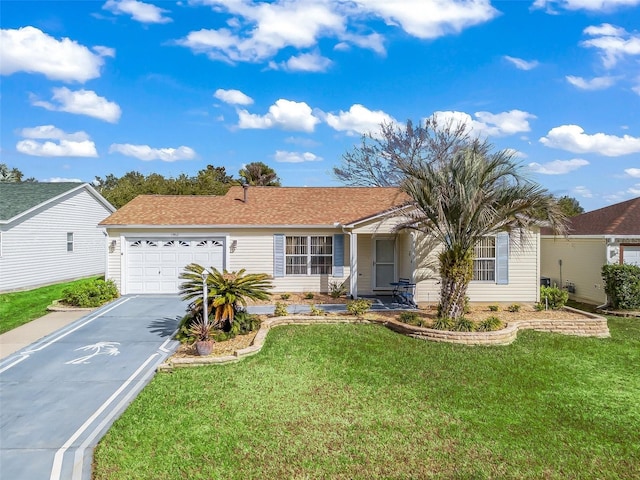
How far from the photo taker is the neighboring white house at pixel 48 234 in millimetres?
16406

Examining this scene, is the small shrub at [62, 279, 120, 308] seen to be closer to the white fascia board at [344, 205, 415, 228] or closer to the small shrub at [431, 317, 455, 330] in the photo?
the white fascia board at [344, 205, 415, 228]

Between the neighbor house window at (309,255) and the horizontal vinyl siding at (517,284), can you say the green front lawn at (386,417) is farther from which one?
the neighbor house window at (309,255)

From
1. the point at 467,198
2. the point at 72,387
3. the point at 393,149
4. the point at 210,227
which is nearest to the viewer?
the point at 72,387

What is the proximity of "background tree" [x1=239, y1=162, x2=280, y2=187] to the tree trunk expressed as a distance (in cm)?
3188

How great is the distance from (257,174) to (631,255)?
32.4 meters

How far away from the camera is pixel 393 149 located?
3400 cm

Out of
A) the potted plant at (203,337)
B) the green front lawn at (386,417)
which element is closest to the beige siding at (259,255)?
the potted plant at (203,337)

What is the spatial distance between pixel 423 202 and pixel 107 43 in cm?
1439

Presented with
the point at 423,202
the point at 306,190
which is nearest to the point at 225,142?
the point at 306,190

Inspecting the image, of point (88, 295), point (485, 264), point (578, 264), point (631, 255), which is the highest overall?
point (631, 255)

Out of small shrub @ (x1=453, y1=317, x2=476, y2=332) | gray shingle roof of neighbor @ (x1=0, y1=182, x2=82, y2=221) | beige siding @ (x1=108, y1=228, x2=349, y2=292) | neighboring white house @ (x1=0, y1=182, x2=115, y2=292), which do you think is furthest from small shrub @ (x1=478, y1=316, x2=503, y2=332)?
gray shingle roof of neighbor @ (x1=0, y1=182, x2=82, y2=221)

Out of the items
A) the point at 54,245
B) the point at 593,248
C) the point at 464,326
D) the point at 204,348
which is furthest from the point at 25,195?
the point at 593,248

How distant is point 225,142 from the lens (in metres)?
28.8

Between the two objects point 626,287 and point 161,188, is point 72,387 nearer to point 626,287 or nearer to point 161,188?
point 626,287
